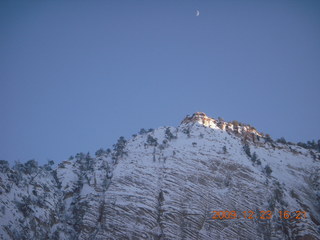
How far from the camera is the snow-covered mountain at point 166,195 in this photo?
5059cm

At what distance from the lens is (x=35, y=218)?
49406mm

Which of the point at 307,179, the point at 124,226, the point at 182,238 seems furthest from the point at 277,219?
the point at 124,226

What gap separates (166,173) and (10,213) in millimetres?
30007

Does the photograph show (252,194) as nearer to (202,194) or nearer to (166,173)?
(202,194)

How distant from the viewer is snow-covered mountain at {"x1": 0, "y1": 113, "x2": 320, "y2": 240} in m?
50.6
